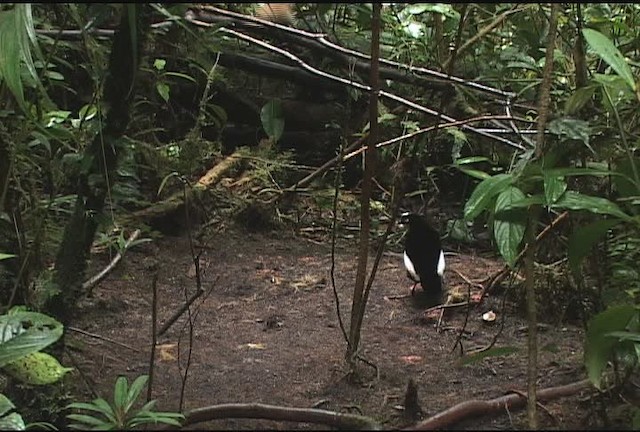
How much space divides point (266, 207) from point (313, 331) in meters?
1.25

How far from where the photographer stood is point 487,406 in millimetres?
1604

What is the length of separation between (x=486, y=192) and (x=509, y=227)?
0.07 meters

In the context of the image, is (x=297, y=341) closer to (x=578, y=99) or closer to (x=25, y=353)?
(x=25, y=353)

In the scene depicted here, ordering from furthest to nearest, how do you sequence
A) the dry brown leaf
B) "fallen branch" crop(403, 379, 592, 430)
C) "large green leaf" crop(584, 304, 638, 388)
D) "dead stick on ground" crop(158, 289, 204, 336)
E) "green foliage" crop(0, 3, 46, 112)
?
the dry brown leaf < "dead stick on ground" crop(158, 289, 204, 336) < "fallen branch" crop(403, 379, 592, 430) < "large green leaf" crop(584, 304, 638, 388) < "green foliage" crop(0, 3, 46, 112)

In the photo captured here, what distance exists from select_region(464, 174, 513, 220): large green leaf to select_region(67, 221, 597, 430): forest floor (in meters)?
0.40

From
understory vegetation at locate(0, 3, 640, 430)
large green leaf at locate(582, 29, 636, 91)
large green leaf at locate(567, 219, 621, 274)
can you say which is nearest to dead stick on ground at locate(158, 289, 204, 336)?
understory vegetation at locate(0, 3, 640, 430)

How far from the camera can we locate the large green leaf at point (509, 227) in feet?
4.60

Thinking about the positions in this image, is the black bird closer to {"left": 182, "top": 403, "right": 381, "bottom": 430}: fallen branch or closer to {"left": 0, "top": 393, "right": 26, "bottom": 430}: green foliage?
{"left": 182, "top": 403, "right": 381, "bottom": 430}: fallen branch

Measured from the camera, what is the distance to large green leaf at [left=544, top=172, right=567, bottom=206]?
Answer: 133 centimetres

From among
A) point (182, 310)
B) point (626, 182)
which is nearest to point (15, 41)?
point (182, 310)

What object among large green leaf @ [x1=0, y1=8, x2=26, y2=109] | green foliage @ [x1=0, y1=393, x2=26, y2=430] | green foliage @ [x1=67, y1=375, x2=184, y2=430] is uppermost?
large green leaf @ [x1=0, y1=8, x2=26, y2=109]

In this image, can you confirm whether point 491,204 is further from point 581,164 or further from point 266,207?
point 266,207

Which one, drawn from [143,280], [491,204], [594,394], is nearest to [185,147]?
[143,280]

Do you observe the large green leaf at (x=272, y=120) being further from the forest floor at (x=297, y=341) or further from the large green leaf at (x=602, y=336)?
the large green leaf at (x=602, y=336)
